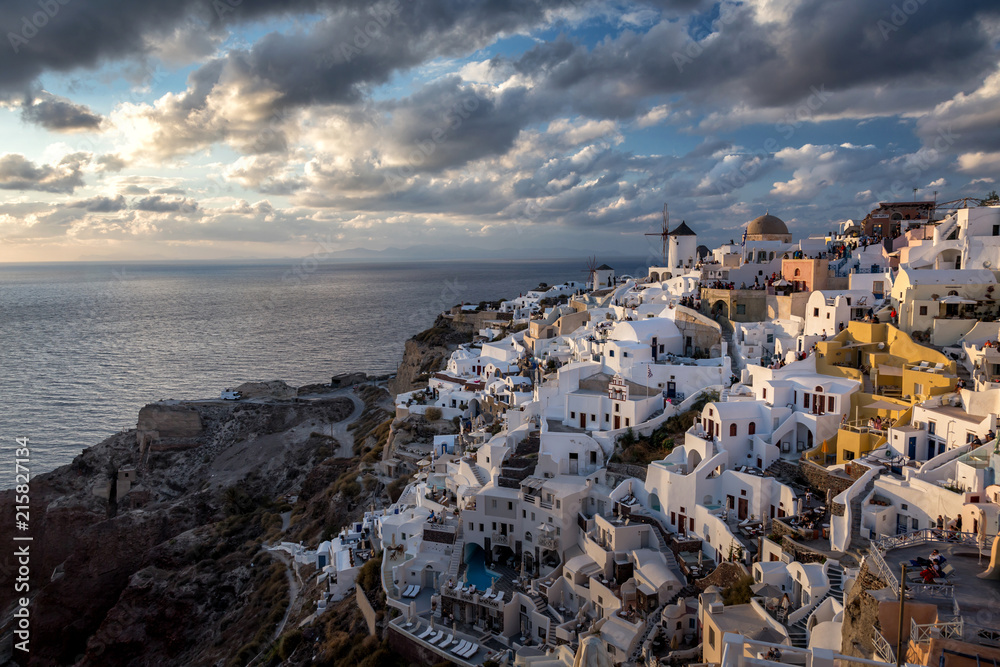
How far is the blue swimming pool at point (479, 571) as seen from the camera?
20641 mm

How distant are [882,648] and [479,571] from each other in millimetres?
14847

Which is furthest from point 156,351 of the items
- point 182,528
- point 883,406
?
point 883,406

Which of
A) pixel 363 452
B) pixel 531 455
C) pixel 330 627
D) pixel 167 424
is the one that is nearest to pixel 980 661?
pixel 531 455

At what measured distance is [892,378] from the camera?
2066cm

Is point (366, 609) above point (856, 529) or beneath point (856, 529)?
beneath

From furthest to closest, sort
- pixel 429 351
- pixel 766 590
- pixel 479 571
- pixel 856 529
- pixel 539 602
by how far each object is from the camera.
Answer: pixel 429 351
pixel 479 571
pixel 539 602
pixel 856 529
pixel 766 590

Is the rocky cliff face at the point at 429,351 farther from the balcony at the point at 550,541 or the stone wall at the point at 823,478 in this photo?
the stone wall at the point at 823,478

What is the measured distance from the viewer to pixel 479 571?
70.6ft

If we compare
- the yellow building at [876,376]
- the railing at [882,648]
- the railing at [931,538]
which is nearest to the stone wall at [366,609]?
the yellow building at [876,376]

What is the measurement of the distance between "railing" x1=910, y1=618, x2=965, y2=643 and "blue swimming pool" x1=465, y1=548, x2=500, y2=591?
46.3 ft

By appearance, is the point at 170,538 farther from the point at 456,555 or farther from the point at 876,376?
the point at 876,376

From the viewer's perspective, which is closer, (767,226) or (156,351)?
(767,226)

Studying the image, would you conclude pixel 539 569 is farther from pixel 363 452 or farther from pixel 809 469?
pixel 363 452

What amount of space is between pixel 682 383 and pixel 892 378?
7.61 meters
